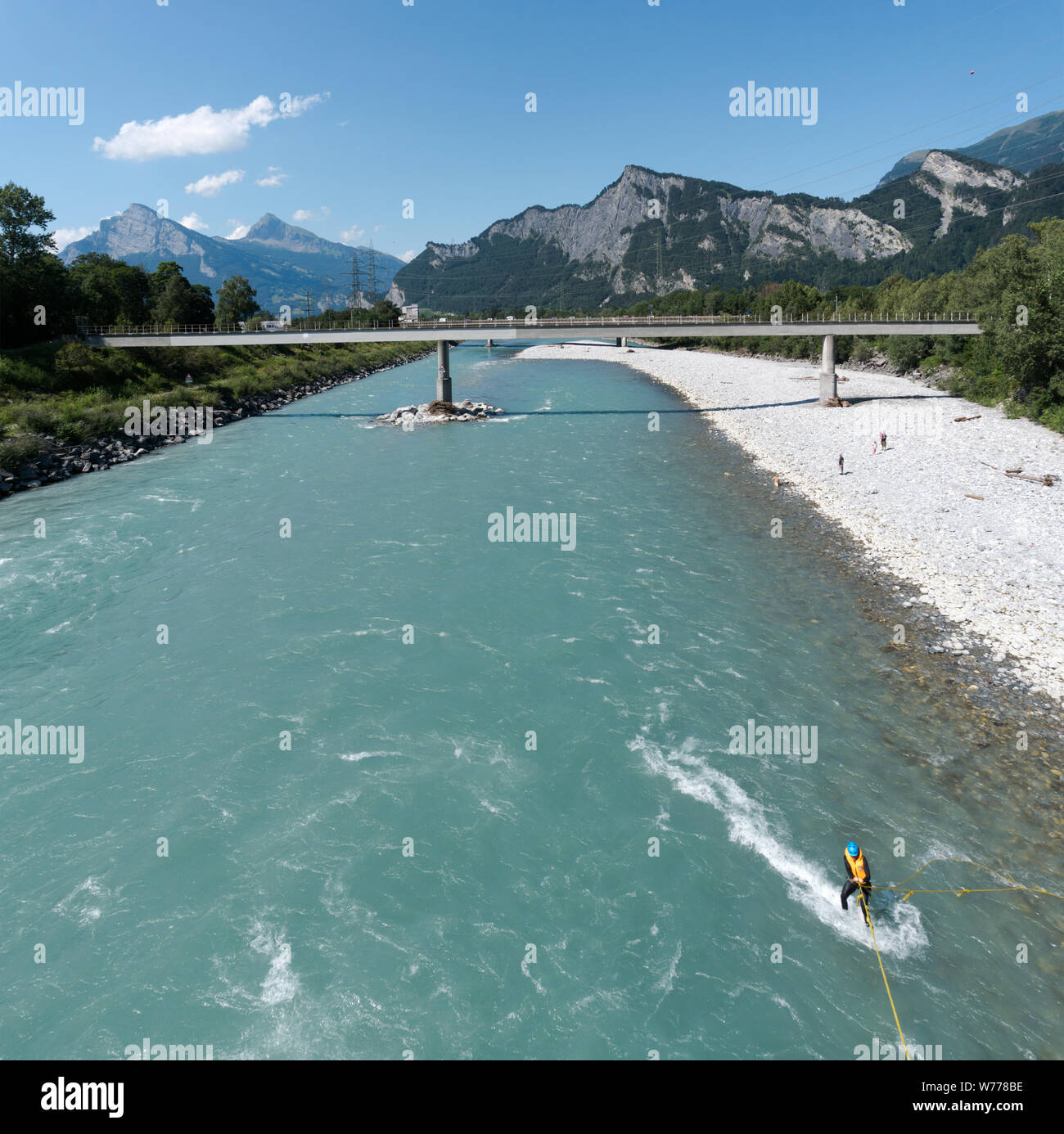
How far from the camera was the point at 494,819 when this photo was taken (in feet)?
59.7

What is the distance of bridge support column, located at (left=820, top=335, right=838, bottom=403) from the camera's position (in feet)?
255

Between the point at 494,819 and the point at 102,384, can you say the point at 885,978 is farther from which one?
the point at 102,384

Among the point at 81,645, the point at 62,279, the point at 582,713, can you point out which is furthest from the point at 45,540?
the point at 62,279

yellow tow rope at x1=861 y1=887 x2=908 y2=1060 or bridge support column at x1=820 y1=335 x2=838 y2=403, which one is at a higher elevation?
bridge support column at x1=820 y1=335 x2=838 y2=403

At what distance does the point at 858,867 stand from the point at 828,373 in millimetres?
76024

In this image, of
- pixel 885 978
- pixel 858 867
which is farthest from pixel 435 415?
pixel 885 978

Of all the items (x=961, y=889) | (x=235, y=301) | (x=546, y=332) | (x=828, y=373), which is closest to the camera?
(x=961, y=889)

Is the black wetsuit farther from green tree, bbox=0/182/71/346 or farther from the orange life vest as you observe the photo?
green tree, bbox=0/182/71/346

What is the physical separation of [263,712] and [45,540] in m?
28.7

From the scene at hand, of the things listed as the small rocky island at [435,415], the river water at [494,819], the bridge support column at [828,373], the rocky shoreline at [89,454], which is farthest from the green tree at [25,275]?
the bridge support column at [828,373]

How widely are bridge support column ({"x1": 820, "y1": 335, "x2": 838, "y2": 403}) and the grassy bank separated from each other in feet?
253

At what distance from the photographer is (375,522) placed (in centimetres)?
4288

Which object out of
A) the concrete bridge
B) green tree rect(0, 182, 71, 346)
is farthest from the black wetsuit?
green tree rect(0, 182, 71, 346)

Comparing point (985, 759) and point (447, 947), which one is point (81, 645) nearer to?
point (447, 947)
